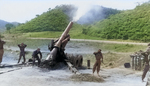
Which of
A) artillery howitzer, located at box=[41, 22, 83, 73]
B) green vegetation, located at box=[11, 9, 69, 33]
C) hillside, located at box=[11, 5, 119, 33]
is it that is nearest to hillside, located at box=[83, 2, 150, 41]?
hillside, located at box=[11, 5, 119, 33]

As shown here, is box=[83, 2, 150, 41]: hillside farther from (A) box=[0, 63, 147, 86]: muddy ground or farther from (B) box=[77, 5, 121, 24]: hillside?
(A) box=[0, 63, 147, 86]: muddy ground

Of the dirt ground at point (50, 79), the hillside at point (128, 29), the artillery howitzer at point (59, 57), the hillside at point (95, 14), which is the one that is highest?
the hillside at point (95, 14)

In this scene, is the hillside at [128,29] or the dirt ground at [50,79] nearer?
the dirt ground at [50,79]

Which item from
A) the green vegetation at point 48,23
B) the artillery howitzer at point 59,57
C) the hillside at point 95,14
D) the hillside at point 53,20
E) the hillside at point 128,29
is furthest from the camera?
the hillside at point 95,14

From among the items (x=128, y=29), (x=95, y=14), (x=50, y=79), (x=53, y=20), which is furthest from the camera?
(x=53, y=20)

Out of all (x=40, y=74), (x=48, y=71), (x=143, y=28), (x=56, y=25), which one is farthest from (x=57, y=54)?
(x=56, y=25)

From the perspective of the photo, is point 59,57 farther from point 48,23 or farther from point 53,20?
point 53,20

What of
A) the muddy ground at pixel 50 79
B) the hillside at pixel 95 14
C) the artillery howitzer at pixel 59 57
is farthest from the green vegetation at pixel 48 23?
the muddy ground at pixel 50 79

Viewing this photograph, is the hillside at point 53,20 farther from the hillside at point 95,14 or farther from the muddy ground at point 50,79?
the muddy ground at point 50,79

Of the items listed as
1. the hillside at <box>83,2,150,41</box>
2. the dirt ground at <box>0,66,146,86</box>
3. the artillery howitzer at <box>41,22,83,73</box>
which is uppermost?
the hillside at <box>83,2,150,41</box>

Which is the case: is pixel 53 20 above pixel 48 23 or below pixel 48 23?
above

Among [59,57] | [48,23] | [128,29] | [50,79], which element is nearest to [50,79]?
[50,79]

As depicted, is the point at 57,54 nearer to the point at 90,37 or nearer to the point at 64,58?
the point at 64,58

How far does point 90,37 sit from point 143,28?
40.7ft
